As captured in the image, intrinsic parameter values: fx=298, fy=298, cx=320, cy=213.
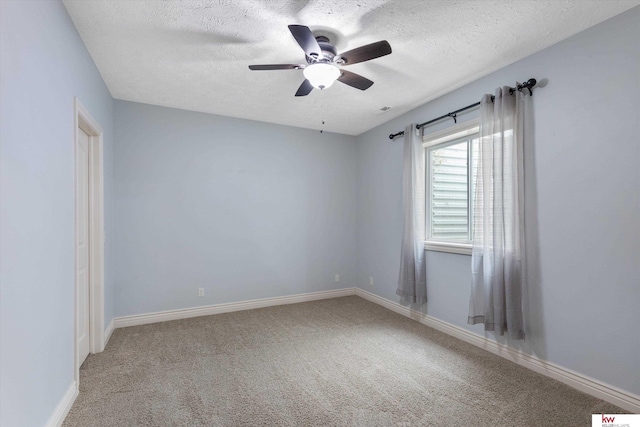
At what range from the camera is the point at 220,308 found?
3.97 m

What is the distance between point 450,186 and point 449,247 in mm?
750

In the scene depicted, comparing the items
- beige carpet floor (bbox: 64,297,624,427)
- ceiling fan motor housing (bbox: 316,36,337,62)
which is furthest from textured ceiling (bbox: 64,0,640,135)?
beige carpet floor (bbox: 64,297,624,427)

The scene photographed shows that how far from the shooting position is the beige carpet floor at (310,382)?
1915mm

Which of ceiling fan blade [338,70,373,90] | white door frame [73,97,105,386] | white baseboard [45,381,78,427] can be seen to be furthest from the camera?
white door frame [73,97,105,386]

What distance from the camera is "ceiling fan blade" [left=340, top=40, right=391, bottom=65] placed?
6.39 ft

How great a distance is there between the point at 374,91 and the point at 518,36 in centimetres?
135

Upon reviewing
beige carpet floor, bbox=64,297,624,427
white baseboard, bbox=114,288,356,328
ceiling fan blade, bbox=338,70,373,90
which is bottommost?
beige carpet floor, bbox=64,297,624,427

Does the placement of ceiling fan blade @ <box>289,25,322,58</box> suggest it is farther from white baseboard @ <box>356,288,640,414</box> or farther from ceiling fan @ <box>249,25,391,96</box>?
white baseboard @ <box>356,288,640,414</box>

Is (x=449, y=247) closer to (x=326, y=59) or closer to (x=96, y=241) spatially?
(x=326, y=59)

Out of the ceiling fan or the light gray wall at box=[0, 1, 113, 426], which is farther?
the ceiling fan

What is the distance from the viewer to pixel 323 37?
2.22 meters

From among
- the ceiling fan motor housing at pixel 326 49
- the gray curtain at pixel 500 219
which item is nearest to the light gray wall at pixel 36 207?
the ceiling fan motor housing at pixel 326 49

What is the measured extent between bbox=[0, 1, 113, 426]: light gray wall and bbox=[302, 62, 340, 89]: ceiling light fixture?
1567 mm

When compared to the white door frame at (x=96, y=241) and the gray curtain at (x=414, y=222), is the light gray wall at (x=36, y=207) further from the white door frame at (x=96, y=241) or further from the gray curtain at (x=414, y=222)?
the gray curtain at (x=414, y=222)
